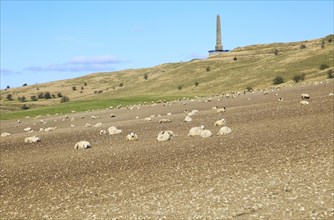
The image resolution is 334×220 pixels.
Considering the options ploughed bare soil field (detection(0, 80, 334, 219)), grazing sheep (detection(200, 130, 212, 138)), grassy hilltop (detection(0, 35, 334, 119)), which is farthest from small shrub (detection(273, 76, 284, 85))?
grazing sheep (detection(200, 130, 212, 138))

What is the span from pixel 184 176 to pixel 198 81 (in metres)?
Answer: 83.2

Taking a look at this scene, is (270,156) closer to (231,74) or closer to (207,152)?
(207,152)

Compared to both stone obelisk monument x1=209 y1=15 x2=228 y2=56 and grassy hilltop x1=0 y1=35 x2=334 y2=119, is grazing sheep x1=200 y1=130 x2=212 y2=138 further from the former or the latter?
stone obelisk monument x1=209 y1=15 x2=228 y2=56

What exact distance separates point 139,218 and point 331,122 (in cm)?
1591

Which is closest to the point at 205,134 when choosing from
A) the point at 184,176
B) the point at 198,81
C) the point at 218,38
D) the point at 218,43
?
the point at 184,176

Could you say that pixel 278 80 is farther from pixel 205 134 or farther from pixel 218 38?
pixel 218 38

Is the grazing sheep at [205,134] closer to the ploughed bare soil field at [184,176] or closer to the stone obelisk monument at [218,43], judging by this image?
the ploughed bare soil field at [184,176]

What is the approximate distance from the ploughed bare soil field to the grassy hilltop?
45.1m

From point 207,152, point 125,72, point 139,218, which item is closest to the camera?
point 139,218

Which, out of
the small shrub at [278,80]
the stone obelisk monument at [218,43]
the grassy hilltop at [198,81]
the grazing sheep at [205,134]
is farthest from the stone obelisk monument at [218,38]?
the grazing sheep at [205,134]

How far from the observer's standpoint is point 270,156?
1922 cm

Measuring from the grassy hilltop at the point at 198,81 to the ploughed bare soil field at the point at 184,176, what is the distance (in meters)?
45.1

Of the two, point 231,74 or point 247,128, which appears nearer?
point 247,128

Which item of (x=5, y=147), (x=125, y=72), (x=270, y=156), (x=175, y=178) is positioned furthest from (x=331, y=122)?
(x=125, y=72)
